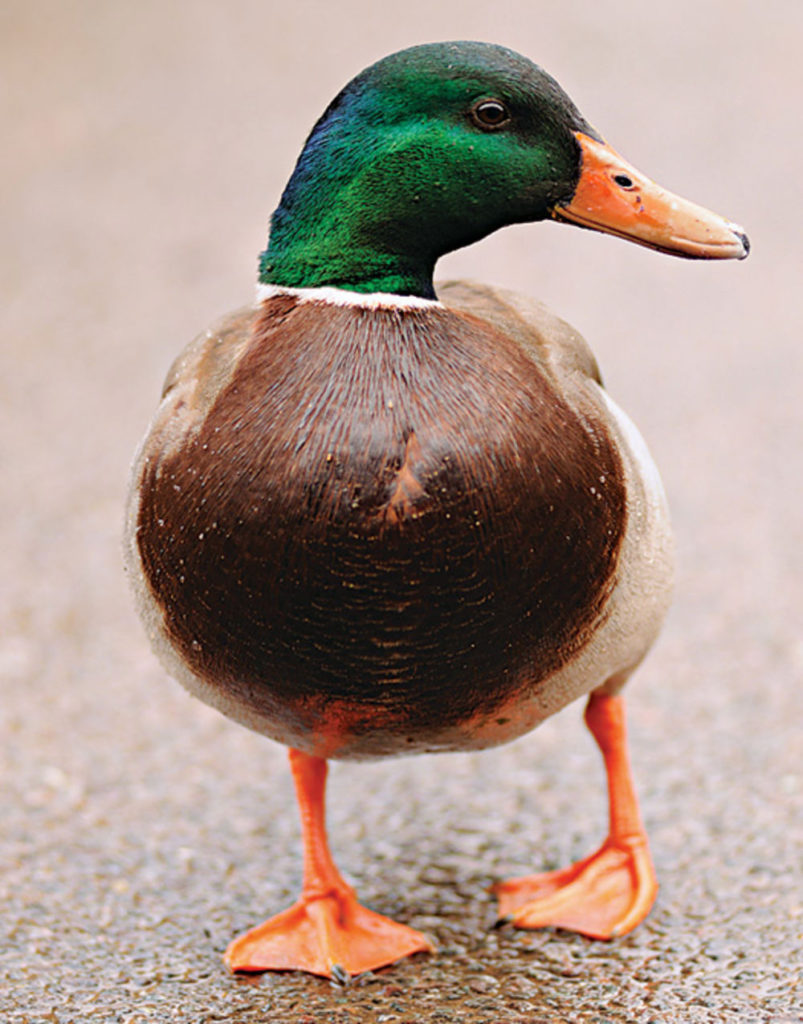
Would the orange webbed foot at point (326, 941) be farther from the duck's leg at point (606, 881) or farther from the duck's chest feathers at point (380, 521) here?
the duck's chest feathers at point (380, 521)

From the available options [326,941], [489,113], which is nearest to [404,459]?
[489,113]

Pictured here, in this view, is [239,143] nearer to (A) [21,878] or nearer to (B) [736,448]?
(B) [736,448]

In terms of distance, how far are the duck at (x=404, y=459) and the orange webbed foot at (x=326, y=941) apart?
477 mm

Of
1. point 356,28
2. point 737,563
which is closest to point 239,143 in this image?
point 356,28

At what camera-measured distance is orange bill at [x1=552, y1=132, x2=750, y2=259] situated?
7.58 ft

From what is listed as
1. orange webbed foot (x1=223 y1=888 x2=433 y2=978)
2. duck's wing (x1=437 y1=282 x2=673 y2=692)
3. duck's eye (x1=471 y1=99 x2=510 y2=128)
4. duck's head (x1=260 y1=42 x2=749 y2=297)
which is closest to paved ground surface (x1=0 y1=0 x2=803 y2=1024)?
orange webbed foot (x1=223 y1=888 x2=433 y2=978)

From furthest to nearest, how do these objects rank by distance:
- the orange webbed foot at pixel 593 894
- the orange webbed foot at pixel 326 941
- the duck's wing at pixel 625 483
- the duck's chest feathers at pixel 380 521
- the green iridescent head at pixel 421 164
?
the orange webbed foot at pixel 593 894 → the orange webbed foot at pixel 326 941 → the duck's wing at pixel 625 483 → the green iridescent head at pixel 421 164 → the duck's chest feathers at pixel 380 521

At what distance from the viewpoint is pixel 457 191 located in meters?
2.27

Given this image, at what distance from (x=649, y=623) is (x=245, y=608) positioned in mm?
815

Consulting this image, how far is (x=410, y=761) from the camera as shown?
367 cm

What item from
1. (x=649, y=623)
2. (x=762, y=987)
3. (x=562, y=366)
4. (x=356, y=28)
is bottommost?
(x=762, y=987)

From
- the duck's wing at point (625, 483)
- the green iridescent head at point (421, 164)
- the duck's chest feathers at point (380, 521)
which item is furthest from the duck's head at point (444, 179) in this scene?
the duck's wing at point (625, 483)

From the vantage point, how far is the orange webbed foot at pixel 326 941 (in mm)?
2715

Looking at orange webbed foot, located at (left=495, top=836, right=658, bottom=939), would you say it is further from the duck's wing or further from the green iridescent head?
the green iridescent head
